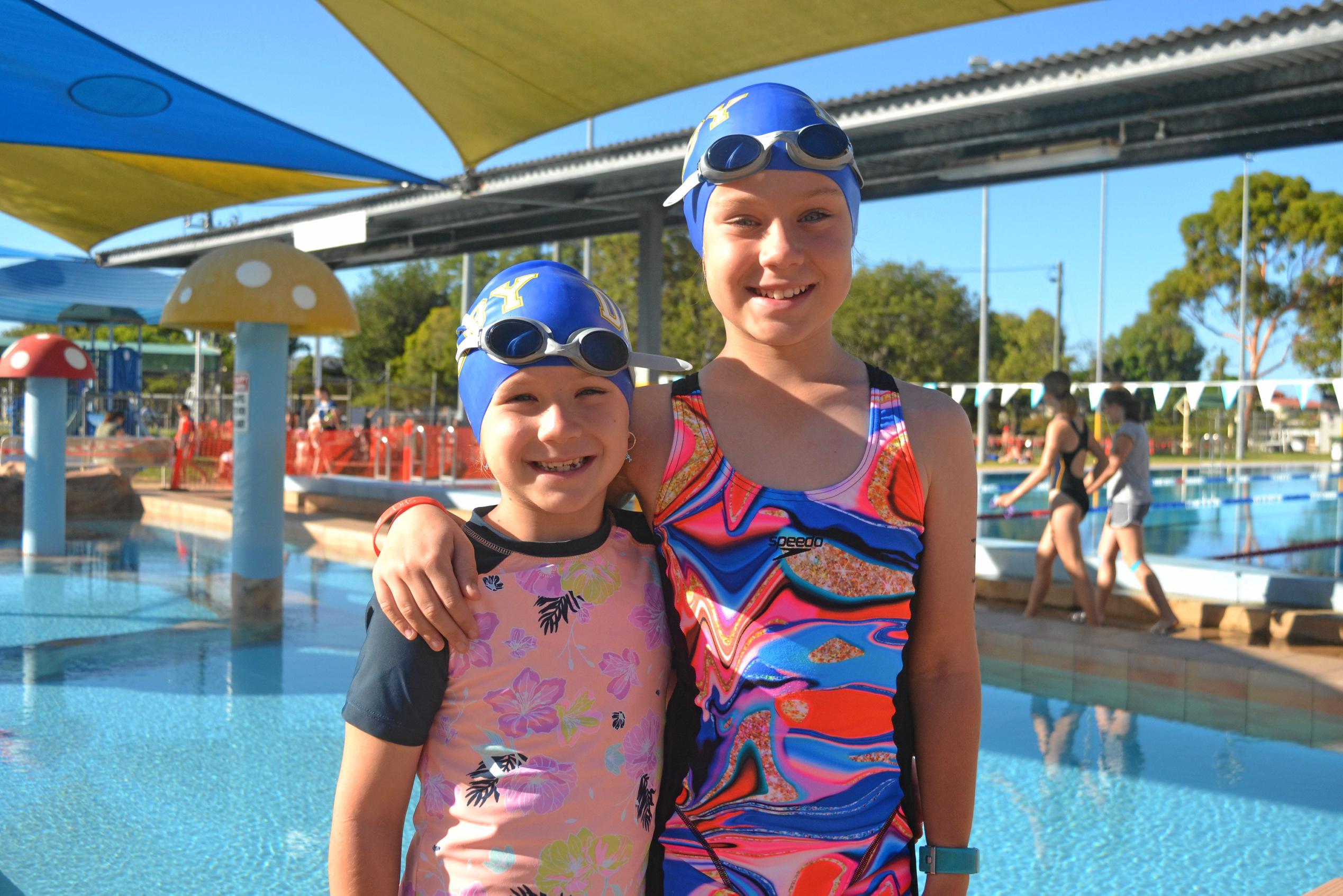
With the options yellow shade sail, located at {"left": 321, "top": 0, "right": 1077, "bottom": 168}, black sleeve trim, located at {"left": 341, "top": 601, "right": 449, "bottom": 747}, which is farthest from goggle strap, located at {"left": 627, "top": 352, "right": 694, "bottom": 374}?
yellow shade sail, located at {"left": 321, "top": 0, "right": 1077, "bottom": 168}

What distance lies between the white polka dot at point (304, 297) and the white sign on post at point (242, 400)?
2.44 feet

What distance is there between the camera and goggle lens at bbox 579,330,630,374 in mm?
1455

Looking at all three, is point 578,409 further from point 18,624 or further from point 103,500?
point 103,500

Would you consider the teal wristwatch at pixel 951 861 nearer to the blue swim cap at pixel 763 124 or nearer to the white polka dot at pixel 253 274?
the blue swim cap at pixel 763 124

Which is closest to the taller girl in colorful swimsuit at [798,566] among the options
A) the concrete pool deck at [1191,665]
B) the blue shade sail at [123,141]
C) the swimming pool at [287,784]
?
the swimming pool at [287,784]

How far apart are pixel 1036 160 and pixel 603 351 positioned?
9375mm

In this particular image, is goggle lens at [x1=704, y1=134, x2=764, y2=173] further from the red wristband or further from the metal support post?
the metal support post

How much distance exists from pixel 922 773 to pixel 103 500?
1603 cm

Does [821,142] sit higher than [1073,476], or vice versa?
[821,142]

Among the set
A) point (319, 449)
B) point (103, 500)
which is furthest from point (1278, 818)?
point (319, 449)

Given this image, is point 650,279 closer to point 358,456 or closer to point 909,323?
point 358,456

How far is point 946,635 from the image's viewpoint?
4.91 feet

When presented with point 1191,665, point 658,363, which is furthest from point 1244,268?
point 658,363

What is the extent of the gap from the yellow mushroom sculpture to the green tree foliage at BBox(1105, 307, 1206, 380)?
2443 inches
